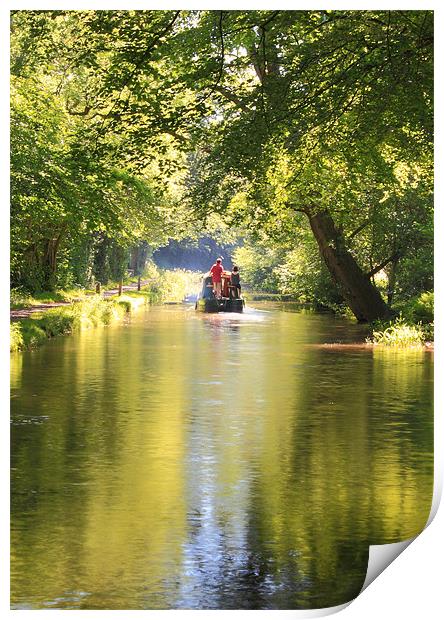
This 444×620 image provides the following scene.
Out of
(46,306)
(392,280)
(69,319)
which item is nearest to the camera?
(46,306)

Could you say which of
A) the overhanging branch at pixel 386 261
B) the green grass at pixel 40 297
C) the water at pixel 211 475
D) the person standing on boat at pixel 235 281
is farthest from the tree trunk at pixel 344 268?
the person standing on boat at pixel 235 281

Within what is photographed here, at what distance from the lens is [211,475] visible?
356 inches

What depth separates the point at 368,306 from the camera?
19938mm

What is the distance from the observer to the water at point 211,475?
260 inches

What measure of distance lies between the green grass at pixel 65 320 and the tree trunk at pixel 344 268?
3334 mm

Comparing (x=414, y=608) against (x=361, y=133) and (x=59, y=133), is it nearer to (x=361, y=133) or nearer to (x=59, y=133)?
(x=361, y=133)

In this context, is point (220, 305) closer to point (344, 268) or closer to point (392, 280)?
point (344, 268)

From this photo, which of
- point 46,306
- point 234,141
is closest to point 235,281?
point 234,141

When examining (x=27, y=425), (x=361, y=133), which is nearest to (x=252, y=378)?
(x=361, y=133)

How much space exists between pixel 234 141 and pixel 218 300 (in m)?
4.29

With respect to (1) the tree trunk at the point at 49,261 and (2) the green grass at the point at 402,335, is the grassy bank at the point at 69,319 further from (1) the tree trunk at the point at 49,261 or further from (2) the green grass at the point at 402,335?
(2) the green grass at the point at 402,335

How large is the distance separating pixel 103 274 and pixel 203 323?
9.63ft

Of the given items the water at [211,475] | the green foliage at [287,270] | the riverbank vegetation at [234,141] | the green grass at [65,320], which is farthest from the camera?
the green foliage at [287,270]
